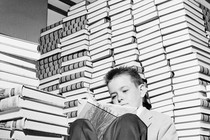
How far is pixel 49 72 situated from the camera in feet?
10.5

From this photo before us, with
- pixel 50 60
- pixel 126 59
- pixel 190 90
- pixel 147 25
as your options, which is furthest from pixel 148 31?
pixel 50 60

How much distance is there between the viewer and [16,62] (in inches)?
59.0

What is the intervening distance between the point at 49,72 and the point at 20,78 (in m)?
1.70

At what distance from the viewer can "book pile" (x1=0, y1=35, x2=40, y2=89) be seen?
1.46 metres

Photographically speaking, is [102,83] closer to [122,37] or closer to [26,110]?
[122,37]

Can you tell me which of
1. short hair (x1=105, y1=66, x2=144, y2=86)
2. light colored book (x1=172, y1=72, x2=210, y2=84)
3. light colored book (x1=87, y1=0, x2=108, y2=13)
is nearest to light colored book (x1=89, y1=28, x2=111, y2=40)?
light colored book (x1=87, y1=0, x2=108, y2=13)

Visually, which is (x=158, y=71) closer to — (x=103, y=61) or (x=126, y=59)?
(x=126, y=59)

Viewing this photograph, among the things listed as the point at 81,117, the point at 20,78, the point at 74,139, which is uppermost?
the point at 20,78

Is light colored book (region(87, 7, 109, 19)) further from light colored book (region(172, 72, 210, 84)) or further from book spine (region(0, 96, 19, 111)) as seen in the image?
book spine (region(0, 96, 19, 111))

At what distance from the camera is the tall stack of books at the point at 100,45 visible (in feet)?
9.14

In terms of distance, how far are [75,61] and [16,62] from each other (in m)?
1.51

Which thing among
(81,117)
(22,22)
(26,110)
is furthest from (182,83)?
(22,22)

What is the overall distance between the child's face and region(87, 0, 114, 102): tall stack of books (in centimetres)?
45

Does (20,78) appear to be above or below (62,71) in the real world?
below
